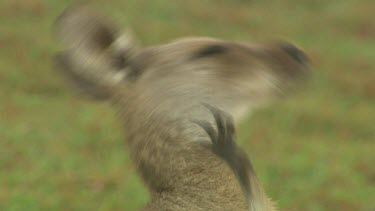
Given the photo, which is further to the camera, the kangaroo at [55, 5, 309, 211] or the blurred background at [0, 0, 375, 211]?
the blurred background at [0, 0, 375, 211]

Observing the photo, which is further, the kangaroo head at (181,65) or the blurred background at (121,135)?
the blurred background at (121,135)

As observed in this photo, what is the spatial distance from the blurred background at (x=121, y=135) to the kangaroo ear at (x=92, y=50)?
0.15m

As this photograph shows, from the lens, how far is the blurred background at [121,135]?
666 cm

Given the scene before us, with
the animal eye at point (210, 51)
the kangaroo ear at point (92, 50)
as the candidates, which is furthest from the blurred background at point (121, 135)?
the animal eye at point (210, 51)

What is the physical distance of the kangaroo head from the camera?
3.10m

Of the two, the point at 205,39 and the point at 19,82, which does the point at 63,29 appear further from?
the point at 19,82

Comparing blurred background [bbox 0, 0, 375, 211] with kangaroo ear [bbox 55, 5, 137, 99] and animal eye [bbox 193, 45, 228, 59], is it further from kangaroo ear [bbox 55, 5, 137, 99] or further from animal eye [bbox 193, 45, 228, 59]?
animal eye [bbox 193, 45, 228, 59]

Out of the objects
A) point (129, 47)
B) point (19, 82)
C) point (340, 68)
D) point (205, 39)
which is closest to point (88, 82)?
point (129, 47)

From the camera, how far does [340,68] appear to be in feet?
40.5

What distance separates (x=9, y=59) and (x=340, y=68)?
4470 millimetres

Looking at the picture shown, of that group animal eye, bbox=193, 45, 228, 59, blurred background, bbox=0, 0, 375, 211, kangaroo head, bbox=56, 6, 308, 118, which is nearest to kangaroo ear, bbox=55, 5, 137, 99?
kangaroo head, bbox=56, 6, 308, 118

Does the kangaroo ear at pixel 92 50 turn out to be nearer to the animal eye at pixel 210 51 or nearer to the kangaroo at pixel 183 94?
the kangaroo at pixel 183 94

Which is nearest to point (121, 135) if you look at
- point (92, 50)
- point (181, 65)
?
point (92, 50)

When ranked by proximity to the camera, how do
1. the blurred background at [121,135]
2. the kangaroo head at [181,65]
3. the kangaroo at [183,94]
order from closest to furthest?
the kangaroo at [183,94] < the kangaroo head at [181,65] < the blurred background at [121,135]
